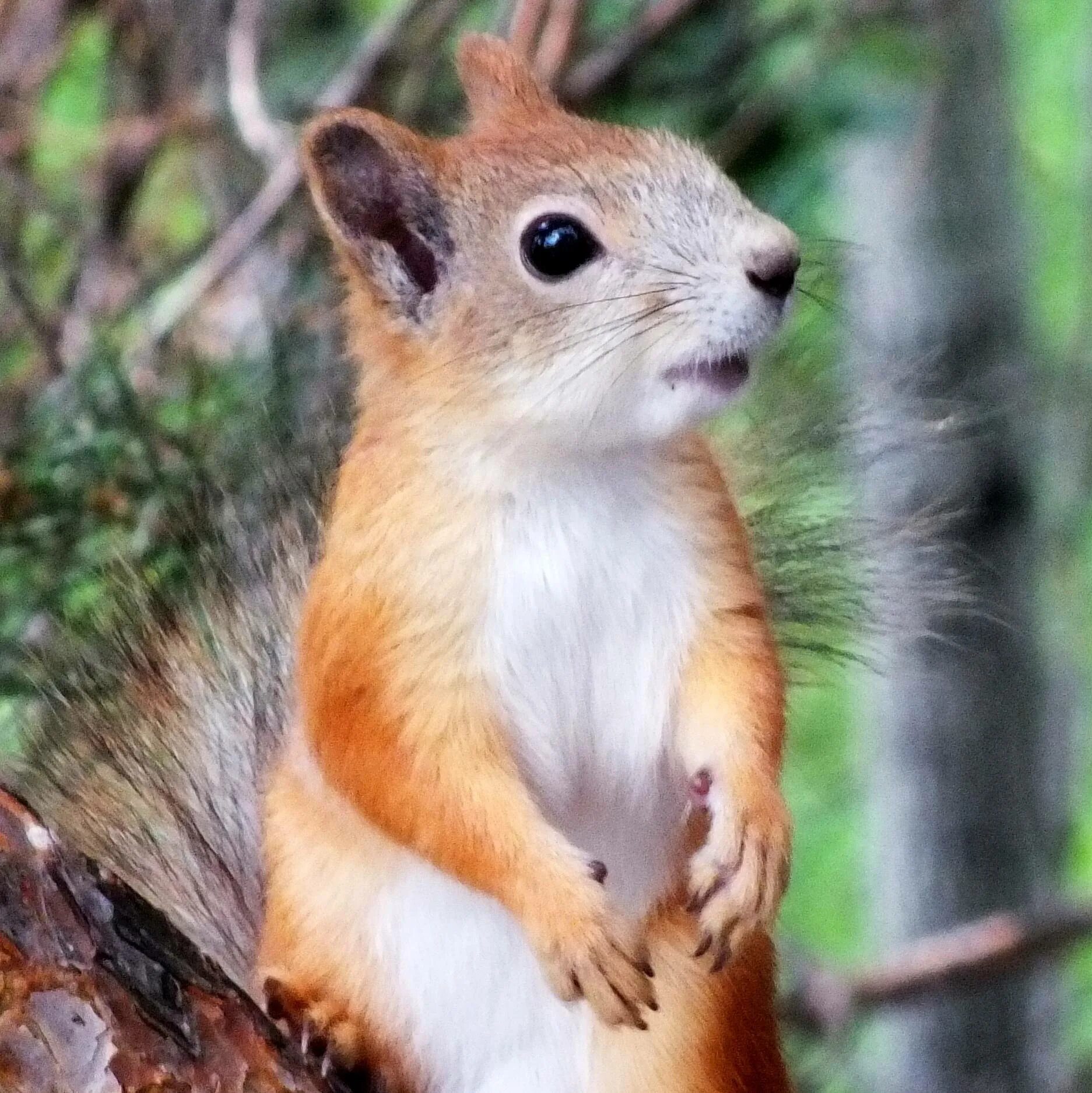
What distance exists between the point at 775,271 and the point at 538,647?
248mm

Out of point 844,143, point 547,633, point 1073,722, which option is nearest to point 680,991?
point 547,633

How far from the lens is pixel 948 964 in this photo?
1595 millimetres

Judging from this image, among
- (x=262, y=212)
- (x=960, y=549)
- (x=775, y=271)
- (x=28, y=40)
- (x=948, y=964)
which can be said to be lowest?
(x=948, y=964)

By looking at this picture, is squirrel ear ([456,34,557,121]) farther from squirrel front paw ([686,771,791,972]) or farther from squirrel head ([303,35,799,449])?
squirrel front paw ([686,771,791,972])

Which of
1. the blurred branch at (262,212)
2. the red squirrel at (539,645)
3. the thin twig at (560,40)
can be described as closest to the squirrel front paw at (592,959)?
the red squirrel at (539,645)

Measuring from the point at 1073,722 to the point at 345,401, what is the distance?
5.09 feet

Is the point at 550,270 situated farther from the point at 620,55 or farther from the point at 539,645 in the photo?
the point at 620,55

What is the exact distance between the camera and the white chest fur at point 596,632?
0.91m

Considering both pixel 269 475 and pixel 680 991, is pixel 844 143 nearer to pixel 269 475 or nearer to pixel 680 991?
pixel 269 475

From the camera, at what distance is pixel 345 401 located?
4.22 ft

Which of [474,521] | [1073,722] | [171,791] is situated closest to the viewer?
[474,521]

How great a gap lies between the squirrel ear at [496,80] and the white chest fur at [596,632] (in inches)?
11.0

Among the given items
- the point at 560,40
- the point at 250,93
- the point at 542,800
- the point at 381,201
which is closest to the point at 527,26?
the point at 560,40

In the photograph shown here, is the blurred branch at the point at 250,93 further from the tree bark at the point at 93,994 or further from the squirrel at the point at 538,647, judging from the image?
the tree bark at the point at 93,994
